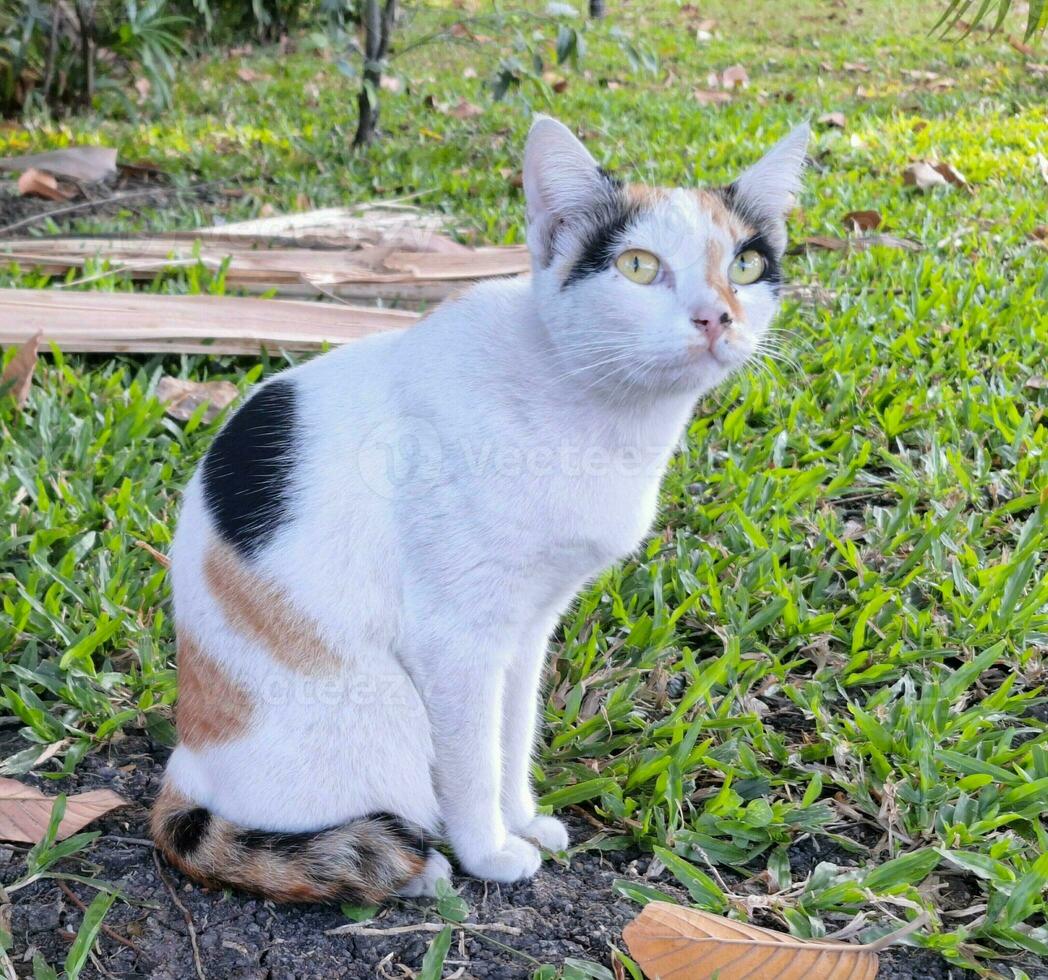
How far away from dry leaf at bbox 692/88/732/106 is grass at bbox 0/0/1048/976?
2.07 meters

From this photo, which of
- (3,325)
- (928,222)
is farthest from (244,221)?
(928,222)

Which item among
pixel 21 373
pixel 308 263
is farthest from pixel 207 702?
pixel 308 263

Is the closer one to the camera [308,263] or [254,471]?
[254,471]

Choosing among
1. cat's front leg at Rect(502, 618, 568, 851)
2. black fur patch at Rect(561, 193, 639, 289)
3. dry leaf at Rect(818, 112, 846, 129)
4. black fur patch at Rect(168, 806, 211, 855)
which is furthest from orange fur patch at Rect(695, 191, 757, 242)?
dry leaf at Rect(818, 112, 846, 129)

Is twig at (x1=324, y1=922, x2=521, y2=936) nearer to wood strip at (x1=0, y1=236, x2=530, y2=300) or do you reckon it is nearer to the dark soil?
wood strip at (x1=0, y1=236, x2=530, y2=300)

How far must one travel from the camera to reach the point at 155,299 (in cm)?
346

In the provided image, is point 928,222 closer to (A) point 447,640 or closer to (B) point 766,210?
(B) point 766,210

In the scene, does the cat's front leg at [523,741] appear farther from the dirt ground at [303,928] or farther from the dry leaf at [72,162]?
the dry leaf at [72,162]

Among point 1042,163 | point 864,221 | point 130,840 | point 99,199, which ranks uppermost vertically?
point 1042,163

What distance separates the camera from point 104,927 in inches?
66.2

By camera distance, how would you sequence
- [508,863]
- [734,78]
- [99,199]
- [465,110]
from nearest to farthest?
[508,863] < [99,199] < [465,110] < [734,78]

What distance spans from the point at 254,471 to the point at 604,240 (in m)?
0.70

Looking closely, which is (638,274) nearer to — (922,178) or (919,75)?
(922,178)

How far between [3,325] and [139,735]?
1666mm
